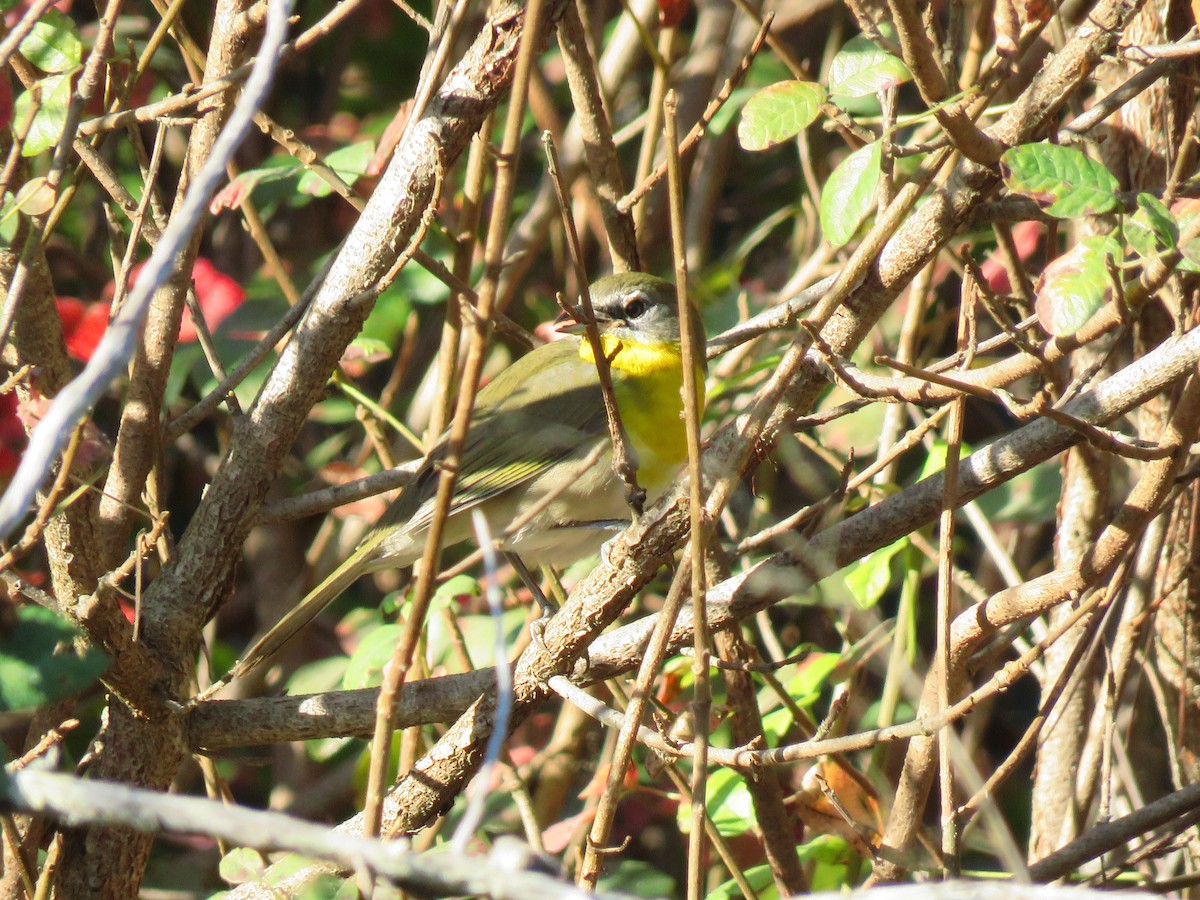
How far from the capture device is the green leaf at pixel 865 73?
1822mm

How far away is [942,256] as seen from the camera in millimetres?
3682

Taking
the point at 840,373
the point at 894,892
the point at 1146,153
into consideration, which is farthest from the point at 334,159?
the point at 894,892

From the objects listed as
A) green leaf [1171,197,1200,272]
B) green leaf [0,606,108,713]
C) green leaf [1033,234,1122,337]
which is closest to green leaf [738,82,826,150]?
green leaf [1033,234,1122,337]

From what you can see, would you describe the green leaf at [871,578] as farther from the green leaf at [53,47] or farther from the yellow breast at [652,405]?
the green leaf at [53,47]

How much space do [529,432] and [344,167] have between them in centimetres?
102

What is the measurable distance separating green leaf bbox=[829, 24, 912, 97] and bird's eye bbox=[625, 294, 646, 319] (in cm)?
159

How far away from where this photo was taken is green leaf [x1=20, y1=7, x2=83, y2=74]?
6.35 ft

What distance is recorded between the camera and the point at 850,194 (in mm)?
1864

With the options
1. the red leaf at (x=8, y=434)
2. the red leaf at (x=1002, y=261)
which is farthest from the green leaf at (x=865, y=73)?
the red leaf at (x=8, y=434)

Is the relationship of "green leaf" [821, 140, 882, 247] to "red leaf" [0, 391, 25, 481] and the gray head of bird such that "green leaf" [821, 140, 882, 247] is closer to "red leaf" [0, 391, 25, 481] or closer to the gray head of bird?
the gray head of bird

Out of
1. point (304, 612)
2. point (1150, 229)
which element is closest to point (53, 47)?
point (304, 612)

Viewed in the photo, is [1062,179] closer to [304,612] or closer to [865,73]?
[865,73]

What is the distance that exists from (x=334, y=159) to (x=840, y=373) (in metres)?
1.50

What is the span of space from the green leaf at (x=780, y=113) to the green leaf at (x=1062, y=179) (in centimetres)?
34
